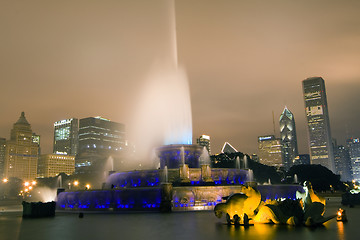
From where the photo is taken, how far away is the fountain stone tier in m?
45.2

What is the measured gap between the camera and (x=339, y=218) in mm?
20391

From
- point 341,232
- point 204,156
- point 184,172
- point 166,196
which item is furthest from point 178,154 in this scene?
point 341,232

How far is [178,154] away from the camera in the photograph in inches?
1781

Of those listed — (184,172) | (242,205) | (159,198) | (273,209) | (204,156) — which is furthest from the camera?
(204,156)

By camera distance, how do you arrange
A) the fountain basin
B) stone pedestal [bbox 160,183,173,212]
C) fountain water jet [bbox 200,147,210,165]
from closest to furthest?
stone pedestal [bbox 160,183,173,212], the fountain basin, fountain water jet [bbox 200,147,210,165]

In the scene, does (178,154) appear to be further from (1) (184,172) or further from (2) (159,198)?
(2) (159,198)

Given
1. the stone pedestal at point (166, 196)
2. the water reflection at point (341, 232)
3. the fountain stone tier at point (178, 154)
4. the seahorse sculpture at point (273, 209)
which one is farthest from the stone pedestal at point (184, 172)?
the water reflection at point (341, 232)

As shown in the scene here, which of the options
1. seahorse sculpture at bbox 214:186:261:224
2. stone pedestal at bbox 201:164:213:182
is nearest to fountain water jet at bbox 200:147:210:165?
stone pedestal at bbox 201:164:213:182

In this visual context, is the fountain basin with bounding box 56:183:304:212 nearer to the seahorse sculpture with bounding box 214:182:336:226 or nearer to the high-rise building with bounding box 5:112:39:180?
the seahorse sculpture with bounding box 214:182:336:226

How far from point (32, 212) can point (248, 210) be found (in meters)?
17.9

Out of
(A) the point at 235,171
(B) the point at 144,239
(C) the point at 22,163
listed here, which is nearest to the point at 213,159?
(A) the point at 235,171

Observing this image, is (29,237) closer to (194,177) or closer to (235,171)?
(194,177)

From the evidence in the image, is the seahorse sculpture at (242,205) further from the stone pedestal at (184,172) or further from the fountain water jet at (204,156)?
the fountain water jet at (204,156)

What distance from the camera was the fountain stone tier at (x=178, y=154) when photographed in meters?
45.2
